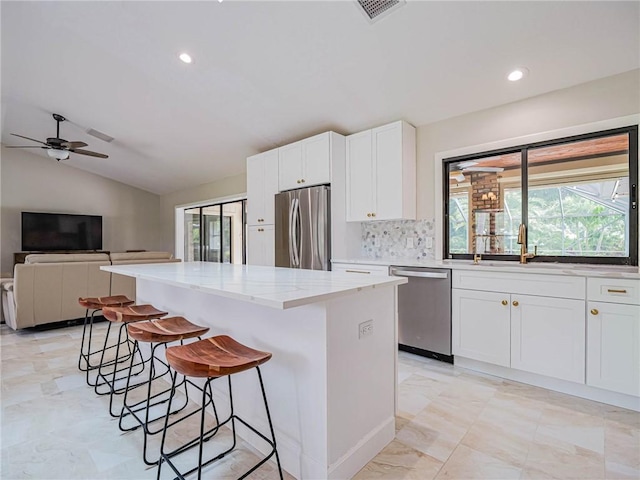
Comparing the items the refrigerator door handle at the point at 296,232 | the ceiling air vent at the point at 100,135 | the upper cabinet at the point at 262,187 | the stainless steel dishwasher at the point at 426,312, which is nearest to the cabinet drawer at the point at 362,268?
the stainless steel dishwasher at the point at 426,312

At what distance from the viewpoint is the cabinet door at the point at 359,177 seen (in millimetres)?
3564

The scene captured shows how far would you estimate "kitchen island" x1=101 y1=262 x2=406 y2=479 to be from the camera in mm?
1433

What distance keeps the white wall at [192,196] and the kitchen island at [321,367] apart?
13.7 feet

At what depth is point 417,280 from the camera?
9.82 ft

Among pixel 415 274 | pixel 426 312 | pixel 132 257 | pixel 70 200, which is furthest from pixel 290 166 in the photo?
pixel 70 200

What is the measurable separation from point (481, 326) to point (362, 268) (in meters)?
1.17

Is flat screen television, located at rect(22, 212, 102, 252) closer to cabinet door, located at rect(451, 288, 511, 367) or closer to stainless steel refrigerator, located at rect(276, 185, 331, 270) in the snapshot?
stainless steel refrigerator, located at rect(276, 185, 331, 270)

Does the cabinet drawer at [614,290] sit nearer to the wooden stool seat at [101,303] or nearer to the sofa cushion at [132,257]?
the wooden stool seat at [101,303]

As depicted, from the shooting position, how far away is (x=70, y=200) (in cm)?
701

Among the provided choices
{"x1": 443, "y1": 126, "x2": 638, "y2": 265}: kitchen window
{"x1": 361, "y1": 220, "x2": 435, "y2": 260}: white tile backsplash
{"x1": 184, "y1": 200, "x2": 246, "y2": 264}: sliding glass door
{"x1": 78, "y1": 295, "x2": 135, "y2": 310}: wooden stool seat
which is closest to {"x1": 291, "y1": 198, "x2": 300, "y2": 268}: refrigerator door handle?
{"x1": 361, "y1": 220, "x2": 435, "y2": 260}: white tile backsplash

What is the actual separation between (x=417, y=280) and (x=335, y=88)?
1964 millimetres

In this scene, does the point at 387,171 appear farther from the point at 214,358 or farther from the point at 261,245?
the point at 214,358

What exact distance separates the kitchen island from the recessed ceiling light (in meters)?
2.05

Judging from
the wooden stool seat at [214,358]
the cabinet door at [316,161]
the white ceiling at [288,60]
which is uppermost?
the white ceiling at [288,60]
